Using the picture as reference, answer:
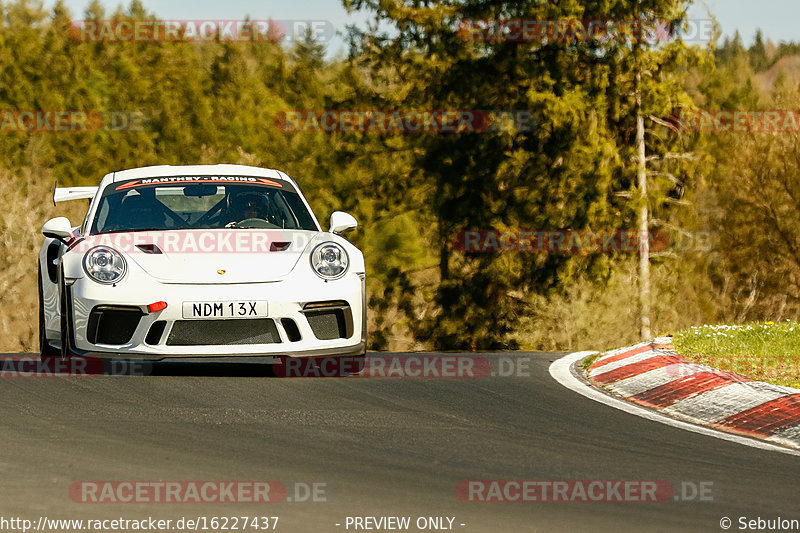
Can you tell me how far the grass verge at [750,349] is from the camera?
28.2 ft

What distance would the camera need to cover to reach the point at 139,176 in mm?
9508

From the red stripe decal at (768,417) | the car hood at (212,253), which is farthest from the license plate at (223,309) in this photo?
the red stripe decal at (768,417)

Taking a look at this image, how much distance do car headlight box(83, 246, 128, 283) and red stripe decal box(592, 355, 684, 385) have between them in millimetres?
3631

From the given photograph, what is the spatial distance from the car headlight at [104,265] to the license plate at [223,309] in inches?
21.7

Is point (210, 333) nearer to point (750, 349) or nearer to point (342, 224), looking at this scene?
point (342, 224)

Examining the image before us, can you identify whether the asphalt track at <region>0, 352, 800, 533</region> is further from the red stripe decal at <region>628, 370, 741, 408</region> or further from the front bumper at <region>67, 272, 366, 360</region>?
the red stripe decal at <region>628, 370, 741, 408</region>

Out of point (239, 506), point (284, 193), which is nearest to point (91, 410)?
point (239, 506)

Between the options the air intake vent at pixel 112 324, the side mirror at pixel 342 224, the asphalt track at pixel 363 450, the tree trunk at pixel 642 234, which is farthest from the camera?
the tree trunk at pixel 642 234

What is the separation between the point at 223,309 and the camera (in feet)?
25.5

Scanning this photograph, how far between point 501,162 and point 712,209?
48.3 feet

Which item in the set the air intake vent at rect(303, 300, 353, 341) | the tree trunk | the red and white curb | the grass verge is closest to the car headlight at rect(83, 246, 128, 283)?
the air intake vent at rect(303, 300, 353, 341)

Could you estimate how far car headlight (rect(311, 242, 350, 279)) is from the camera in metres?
8.20

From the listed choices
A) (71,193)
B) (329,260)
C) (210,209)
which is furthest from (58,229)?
(329,260)

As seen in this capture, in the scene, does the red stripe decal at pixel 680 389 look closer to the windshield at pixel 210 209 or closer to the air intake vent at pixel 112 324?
the windshield at pixel 210 209
